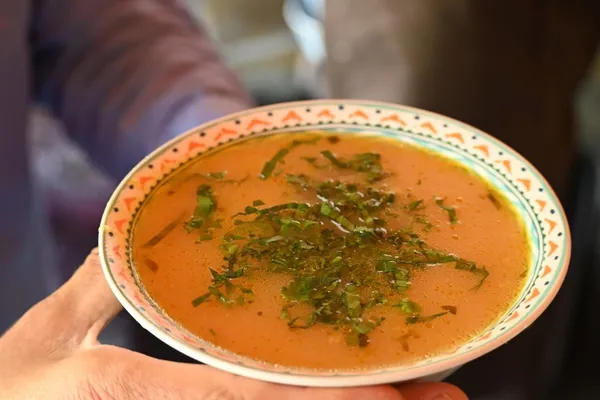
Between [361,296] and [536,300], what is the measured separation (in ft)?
0.55

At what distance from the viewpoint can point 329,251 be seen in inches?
30.0

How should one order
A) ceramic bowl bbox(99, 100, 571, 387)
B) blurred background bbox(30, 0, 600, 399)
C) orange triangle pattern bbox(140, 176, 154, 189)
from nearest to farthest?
1. ceramic bowl bbox(99, 100, 571, 387)
2. orange triangle pattern bbox(140, 176, 154, 189)
3. blurred background bbox(30, 0, 600, 399)

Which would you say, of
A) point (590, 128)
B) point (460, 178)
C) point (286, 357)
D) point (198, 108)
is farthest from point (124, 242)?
point (590, 128)

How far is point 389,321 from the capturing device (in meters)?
0.68

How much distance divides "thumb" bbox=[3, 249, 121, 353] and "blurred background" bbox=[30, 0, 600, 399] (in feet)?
2.22

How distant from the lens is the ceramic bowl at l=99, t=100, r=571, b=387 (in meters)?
0.60

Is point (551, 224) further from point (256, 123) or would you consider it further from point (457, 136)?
point (256, 123)

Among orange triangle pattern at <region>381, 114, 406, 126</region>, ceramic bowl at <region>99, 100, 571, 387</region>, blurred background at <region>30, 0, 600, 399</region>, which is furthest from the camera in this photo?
blurred background at <region>30, 0, 600, 399</region>

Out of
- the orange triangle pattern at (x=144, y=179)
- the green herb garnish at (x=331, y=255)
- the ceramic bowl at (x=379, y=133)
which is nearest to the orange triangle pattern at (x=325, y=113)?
the ceramic bowl at (x=379, y=133)

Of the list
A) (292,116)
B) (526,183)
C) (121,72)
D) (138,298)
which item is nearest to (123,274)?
(138,298)

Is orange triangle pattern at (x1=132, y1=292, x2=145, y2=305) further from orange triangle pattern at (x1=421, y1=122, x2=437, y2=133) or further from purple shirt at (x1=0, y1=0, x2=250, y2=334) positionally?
purple shirt at (x1=0, y1=0, x2=250, y2=334)

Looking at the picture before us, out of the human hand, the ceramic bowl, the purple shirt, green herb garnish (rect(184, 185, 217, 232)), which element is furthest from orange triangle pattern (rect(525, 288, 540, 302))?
the purple shirt

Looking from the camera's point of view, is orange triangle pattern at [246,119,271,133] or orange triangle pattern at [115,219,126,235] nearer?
orange triangle pattern at [115,219,126,235]

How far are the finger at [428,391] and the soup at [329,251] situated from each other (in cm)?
5
